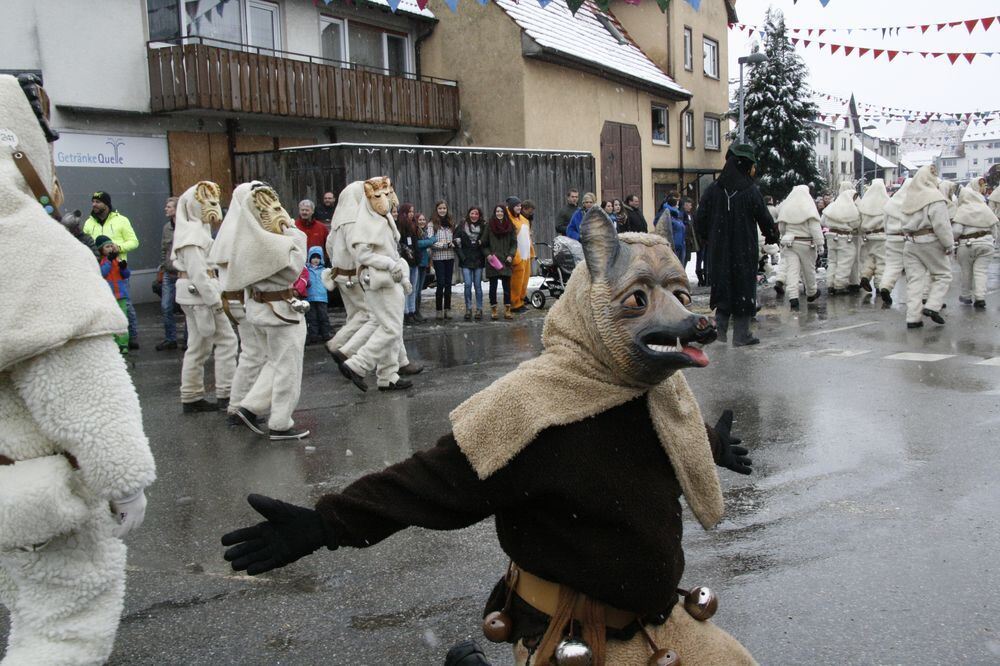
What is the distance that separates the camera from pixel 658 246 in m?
2.46

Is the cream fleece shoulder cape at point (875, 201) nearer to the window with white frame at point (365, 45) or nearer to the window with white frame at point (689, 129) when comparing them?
the window with white frame at point (365, 45)

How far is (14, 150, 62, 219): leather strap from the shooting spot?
118 inches

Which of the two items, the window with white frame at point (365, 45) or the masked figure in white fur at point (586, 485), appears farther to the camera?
the window with white frame at point (365, 45)

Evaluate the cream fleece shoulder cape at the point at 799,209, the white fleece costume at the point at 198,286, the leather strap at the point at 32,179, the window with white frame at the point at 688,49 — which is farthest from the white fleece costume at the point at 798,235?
the window with white frame at the point at 688,49

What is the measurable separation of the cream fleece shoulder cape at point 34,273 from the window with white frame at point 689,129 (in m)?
31.7

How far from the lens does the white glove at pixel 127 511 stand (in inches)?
114

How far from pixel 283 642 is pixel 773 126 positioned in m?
40.5

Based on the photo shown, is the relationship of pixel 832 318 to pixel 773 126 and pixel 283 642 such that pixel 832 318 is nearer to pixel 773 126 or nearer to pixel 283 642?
pixel 283 642

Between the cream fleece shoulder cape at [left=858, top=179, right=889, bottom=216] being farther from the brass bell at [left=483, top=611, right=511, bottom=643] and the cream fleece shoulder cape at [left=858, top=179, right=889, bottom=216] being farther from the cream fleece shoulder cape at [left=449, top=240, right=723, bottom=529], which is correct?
the brass bell at [left=483, top=611, right=511, bottom=643]

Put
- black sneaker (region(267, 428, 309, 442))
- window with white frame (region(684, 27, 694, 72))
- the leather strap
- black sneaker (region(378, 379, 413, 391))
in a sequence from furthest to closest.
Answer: window with white frame (region(684, 27, 694, 72)) < black sneaker (region(378, 379, 413, 391)) < black sneaker (region(267, 428, 309, 442)) < the leather strap

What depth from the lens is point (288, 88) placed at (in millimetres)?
20047

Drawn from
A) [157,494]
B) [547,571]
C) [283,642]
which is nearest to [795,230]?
[157,494]

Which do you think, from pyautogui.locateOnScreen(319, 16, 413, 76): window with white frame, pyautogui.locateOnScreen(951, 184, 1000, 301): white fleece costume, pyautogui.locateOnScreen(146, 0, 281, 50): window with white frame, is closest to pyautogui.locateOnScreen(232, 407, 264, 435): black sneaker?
pyautogui.locateOnScreen(951, 184, 1000, 301): white fleece costume

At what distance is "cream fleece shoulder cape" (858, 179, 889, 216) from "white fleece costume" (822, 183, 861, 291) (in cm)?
14
